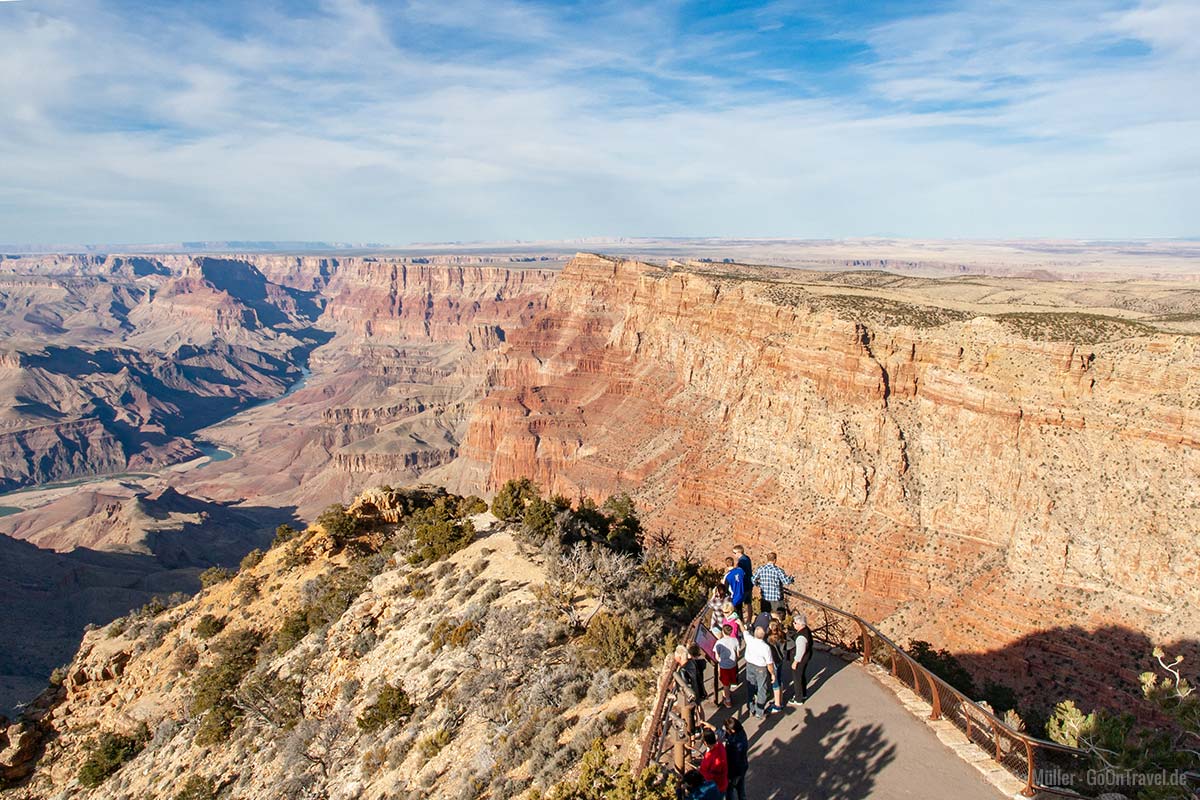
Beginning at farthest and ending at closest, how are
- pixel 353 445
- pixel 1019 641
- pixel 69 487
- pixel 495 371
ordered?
pixel 69 487 → pixel 353 445 → pixel 495 371 → pixel 1019 641

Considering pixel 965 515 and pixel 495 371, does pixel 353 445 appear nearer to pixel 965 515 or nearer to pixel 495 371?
pixel 495 371

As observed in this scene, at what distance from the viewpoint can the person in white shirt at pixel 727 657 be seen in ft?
38.7

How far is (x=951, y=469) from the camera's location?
42.7m

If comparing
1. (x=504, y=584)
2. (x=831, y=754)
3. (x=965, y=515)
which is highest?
(x=831, y=754)

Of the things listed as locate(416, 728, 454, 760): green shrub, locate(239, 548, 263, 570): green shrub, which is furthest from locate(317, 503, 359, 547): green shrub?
locate(416, 728, 454, 760): green shrub

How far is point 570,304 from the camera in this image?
101m

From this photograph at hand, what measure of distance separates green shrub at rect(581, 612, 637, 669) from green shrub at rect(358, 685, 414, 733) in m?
5.09

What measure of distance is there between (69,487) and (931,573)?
184 meters

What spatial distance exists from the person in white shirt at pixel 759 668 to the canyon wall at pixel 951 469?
28622 millimetres

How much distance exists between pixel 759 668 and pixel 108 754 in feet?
77.0

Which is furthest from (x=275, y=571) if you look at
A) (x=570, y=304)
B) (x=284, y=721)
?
(x=570, y=304)

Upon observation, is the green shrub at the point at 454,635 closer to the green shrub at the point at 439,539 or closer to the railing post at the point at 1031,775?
the green shrub at the point at 439,539

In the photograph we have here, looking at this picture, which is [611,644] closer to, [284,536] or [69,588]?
[284,536]

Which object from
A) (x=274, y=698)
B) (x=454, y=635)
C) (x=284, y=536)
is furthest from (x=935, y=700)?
(x=284, y=536)
